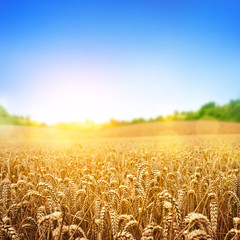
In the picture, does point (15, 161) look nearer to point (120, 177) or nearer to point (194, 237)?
point (120, 177)

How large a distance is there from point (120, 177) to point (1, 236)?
1.85 m

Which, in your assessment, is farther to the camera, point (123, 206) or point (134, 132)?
point (134, 132)

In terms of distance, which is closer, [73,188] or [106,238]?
[106,238]

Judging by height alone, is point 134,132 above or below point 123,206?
below

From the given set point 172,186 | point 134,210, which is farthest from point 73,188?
point 172,186

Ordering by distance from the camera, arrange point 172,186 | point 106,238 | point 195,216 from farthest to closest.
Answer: point 172,186 → point 106,238 → point 195,216

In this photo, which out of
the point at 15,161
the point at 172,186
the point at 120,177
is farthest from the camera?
the point at 15,161

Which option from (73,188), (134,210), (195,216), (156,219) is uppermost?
(195,216)

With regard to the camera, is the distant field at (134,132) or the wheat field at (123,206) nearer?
the wheat field at (123,206)

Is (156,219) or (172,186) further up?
(172,186)

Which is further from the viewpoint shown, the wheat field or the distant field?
the distant field

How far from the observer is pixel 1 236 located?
1.78m

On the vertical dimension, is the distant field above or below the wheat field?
below

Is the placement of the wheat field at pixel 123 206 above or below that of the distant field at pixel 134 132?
above
